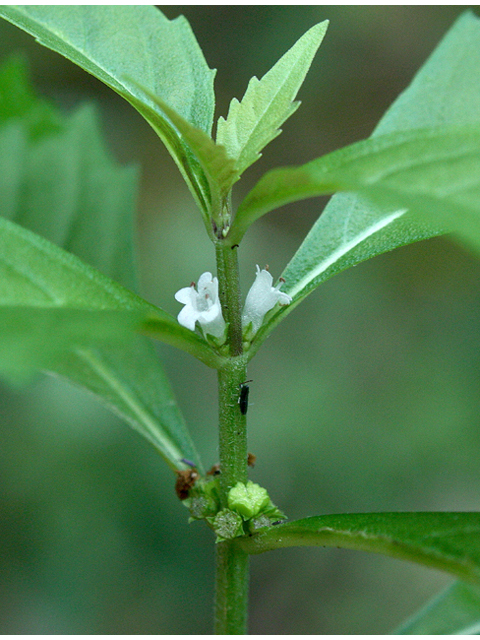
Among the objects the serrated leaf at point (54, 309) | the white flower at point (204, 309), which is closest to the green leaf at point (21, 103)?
the serrated leaf at point (54, 309)

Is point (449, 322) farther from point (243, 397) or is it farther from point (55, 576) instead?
point (243, 397)

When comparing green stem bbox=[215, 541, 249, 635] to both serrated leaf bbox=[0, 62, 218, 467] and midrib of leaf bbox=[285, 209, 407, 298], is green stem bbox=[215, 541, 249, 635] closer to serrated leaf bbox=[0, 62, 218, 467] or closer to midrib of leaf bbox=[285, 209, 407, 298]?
serrated leaf bbox=[0, 62, 218, 467]

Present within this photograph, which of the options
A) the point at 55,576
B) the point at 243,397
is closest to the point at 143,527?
the point at 55,576

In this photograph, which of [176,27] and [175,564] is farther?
[175,564]

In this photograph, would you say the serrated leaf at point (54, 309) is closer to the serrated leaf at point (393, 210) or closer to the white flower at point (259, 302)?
the white flower at point (259, 302)

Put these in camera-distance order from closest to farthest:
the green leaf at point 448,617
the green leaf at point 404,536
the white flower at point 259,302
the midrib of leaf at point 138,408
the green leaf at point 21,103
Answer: the green leaf at point 404,536 → the green leaf at point 448,617 → the white flower at point 259,302 → the midrib of leaf at point 138,408 → the green leaf at point 21,103

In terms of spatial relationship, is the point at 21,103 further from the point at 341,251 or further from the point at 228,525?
the point at 228,525

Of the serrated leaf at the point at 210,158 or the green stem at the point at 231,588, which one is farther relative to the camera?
A: the green stem at the point at 231,588
